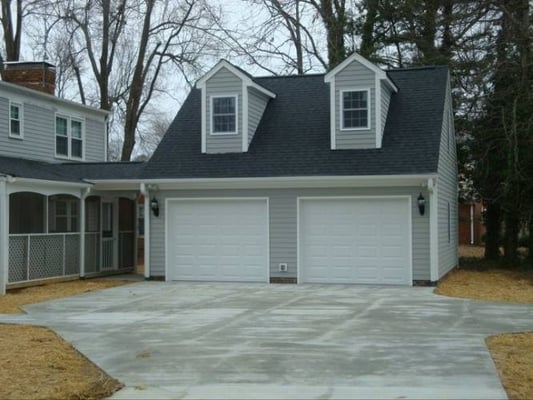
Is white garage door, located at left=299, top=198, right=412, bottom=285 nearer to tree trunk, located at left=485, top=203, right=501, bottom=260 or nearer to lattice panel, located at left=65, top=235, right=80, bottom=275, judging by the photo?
lattice panel, located at left=65, top=235, right=80, bottom=275

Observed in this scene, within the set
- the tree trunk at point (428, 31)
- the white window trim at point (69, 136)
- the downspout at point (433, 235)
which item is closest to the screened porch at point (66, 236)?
the white window trim at point (69, 136)

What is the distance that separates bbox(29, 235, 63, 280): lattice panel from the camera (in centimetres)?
1681

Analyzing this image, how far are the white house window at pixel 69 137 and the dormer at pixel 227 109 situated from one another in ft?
19.3

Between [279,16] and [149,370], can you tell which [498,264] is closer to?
[279,16]

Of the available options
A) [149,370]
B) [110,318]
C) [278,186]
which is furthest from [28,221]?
[149,370]

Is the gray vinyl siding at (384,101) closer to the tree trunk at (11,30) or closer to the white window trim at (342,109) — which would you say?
the white window trim at (342,109)

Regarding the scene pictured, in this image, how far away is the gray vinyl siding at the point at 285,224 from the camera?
1619cm

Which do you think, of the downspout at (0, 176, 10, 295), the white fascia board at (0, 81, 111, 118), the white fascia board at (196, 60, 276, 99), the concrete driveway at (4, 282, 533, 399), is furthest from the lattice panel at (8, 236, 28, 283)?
the white fascia board at (196, 60, 276, 99)

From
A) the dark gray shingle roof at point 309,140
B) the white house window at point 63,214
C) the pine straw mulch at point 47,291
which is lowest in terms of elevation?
the pine straw mulch at point 47,291

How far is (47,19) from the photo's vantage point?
32125 mm

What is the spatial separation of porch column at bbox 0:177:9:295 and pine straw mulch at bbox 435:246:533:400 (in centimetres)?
962

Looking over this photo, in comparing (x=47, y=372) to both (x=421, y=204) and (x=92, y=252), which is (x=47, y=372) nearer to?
(x=421, y=204)

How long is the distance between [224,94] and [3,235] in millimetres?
6624

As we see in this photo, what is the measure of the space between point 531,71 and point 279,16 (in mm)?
12510
